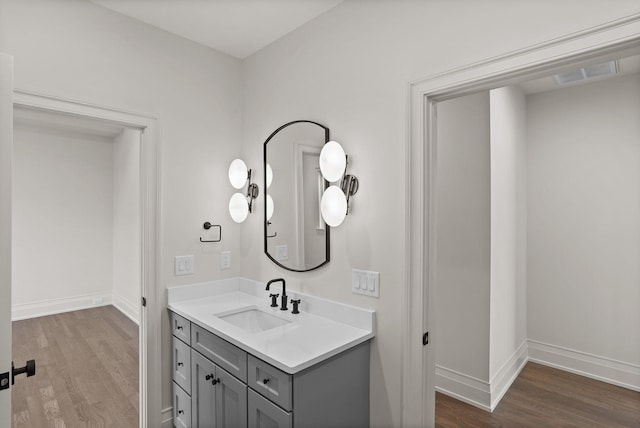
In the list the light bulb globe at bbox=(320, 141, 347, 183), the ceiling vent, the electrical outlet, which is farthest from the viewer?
the ceiling vent

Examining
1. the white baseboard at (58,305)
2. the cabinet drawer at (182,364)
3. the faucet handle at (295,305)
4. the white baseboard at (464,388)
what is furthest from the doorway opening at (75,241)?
the white baseboard at (464,388)

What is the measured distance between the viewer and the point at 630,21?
3.71 feet

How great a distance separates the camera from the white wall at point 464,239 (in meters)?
2.60

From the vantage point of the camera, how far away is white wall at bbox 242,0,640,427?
1.41 m

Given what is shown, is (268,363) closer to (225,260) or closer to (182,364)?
(182,364)

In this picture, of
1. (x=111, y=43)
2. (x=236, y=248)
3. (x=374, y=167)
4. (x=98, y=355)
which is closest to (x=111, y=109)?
(x=111, y=43)

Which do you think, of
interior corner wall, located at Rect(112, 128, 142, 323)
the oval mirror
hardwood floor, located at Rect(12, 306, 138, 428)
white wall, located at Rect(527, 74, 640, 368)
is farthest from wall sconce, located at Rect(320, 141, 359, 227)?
interior corner wall, located at Rect(112, 128, 142, 323)

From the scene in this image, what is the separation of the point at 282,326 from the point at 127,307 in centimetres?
390

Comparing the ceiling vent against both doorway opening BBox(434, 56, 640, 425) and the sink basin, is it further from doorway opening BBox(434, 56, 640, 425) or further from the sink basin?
the sink basin

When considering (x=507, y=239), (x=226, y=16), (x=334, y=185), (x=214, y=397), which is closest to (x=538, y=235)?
(x=507, y=239)

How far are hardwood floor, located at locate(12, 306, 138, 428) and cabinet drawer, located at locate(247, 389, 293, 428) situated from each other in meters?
1.36

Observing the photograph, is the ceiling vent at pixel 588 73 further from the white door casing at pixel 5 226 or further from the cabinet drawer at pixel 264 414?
the white door casing at pixel 5 226

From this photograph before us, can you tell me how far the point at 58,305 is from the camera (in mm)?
4996

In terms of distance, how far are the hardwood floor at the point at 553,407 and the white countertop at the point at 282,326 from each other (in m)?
1.24
